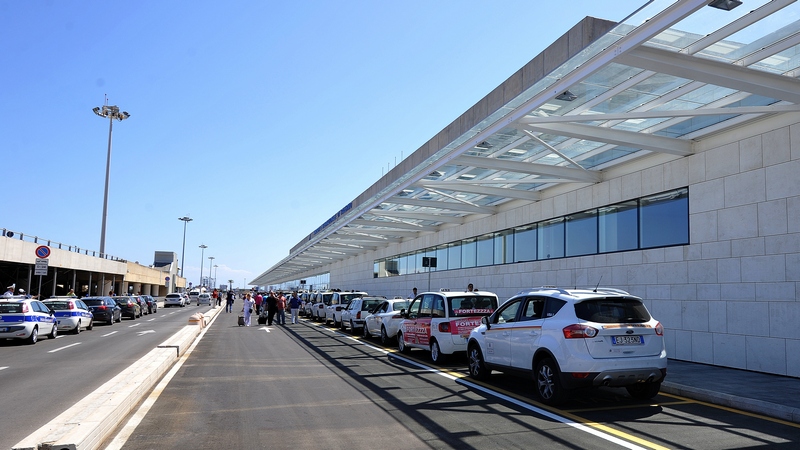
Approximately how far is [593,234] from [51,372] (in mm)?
14602

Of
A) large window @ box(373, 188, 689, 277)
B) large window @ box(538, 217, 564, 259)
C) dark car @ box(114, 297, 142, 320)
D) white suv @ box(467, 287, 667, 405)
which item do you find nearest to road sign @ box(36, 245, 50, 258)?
dark car @ box(114, 297, 142, 320)

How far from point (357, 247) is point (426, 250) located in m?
12.9

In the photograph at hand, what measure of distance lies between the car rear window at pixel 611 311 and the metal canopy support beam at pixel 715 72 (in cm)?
368

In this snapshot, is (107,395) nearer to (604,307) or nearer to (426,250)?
(604,307)

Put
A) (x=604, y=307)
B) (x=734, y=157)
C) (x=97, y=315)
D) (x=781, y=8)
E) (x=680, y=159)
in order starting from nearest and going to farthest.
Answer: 1. (x=781, y=8)
2. (x=604, y=307)
3. (x=734, y=157)
4. (x=680, y=159)
5. (x=97, y=315)

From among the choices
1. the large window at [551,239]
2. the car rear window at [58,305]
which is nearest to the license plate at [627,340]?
the large window at [551,239]

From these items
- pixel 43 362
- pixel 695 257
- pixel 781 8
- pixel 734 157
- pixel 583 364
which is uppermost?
pixel 781 8

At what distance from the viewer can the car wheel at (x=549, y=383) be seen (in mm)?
8787

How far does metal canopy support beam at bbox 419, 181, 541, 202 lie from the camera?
63.0 ft

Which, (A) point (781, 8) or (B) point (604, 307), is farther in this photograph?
(B) point (604, 307)

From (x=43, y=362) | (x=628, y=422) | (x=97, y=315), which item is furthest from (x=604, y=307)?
(x=97, y=315)

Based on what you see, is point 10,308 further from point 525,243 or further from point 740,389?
point 740,389

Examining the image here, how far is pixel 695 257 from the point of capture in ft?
44.4

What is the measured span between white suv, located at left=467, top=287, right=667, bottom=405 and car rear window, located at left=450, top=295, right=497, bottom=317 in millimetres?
3976
